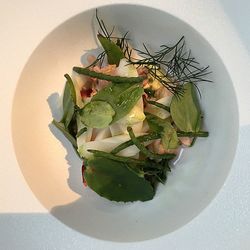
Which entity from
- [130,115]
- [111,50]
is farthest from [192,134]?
[111,50]

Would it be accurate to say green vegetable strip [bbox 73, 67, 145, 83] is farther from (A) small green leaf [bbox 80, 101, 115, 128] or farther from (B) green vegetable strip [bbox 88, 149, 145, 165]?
(B) green vegetable strip [bbox 88, 149, 145, 165]

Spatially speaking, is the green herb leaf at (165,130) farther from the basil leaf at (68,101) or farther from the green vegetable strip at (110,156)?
the basil leaf at (68,101)

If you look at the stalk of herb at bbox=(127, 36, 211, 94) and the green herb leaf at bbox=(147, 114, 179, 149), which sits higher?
the stalk of herb at bbox=(127, 36, 211, 94)

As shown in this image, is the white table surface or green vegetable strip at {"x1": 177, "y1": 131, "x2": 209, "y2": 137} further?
green vegetable strip at {"x1": 177, "y1": 131, "x2": 209, "y2": 137}

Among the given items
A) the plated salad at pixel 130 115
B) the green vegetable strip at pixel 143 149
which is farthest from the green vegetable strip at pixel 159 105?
the green vegetable strip at pixel 143 149

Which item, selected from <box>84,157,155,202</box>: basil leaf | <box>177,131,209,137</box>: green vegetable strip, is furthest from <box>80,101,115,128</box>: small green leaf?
<box>177,131,209,137</box>: green vegetable strip

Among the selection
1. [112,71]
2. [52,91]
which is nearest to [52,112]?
[52,91]

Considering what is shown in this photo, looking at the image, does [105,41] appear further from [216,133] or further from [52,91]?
[216,133]
